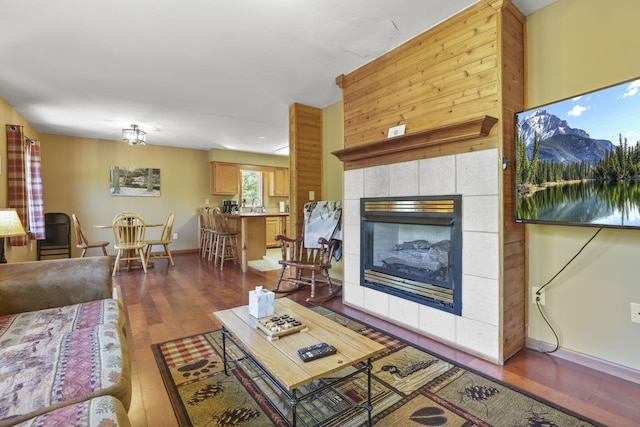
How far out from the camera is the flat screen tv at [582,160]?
1530mm

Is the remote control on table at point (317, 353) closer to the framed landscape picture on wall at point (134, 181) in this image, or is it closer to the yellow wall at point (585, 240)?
the yellow wall at point (585, 240)

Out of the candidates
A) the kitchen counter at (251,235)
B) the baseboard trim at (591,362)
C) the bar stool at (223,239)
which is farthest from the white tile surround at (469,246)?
the bar stool at (223,239)

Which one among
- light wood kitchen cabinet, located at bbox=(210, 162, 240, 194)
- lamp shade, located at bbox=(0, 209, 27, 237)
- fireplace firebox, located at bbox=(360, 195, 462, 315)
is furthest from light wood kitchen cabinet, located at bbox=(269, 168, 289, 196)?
lamp shade, located at bbox=(0, 209, 27, 237)

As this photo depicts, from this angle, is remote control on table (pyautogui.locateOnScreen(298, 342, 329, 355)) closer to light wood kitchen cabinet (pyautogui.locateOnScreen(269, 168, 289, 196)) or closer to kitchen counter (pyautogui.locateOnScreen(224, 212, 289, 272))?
kitchen counter (pyautogui.locateOnScreen(224, 212, 289, 272))

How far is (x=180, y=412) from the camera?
4.93ft

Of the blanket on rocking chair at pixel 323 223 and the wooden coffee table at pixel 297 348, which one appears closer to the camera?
the wooden coffee table at pixel 297 348

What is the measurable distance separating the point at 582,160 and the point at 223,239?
4.72 metres

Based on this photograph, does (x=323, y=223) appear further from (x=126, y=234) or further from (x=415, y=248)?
(x=126, y=234)

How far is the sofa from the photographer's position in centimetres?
98

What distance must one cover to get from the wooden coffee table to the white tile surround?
3.25 ft

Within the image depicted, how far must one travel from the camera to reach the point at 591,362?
185 centimetres

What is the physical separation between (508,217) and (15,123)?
19.2ft

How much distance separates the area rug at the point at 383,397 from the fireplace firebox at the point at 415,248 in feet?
1.65

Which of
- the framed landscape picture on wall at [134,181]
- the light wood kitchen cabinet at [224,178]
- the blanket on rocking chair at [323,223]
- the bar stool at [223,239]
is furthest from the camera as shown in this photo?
the light wood kitchen cabinet at [224,178]
